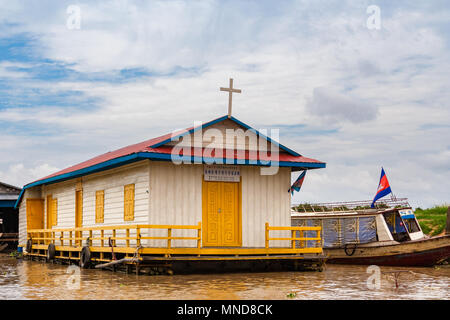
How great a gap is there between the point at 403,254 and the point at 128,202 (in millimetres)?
10884

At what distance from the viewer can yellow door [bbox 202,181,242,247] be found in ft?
63.0

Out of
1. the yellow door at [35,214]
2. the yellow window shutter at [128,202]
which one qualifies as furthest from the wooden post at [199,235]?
the yellow door at [35,214]

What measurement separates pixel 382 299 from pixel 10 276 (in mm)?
11426

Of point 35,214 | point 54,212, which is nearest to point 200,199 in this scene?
point 54,212

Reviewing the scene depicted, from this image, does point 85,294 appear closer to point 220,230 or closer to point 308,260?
point 220,230

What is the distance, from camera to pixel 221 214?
1942 cm

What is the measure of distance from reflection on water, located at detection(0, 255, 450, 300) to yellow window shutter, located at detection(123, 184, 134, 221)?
195 cm

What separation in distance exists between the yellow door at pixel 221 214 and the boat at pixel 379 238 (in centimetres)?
492

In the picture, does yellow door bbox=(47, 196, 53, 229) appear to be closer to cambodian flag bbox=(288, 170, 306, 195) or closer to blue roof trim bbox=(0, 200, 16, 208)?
blue roof trim bbox=(0, 200, 16, 208)

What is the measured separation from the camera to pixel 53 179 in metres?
25.9

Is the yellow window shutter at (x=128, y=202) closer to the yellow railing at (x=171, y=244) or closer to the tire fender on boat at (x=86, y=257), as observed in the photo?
the yellow railing at (x=171, y=244)

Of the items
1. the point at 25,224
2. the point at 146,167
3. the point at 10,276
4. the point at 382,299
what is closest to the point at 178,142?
the point at 146,167

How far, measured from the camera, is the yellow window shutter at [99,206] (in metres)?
22.2

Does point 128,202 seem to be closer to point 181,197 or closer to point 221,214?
point 181,197
